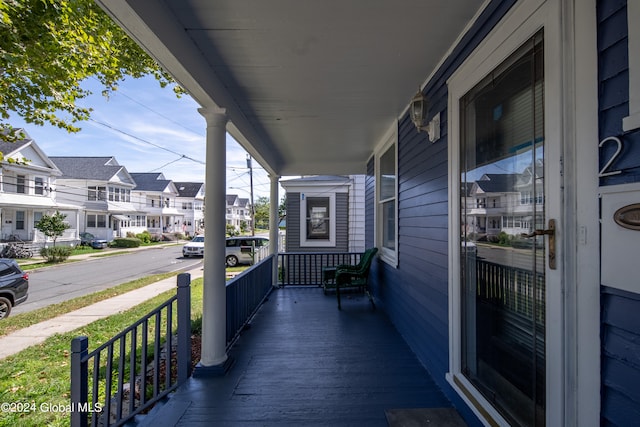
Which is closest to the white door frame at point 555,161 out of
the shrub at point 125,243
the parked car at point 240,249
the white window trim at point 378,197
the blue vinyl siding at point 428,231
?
the blue vinyl siding at point 428,231

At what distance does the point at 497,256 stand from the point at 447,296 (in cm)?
63

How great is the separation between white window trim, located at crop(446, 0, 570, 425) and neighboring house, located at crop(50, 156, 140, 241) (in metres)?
25.4

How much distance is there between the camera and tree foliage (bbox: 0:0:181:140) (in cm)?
285

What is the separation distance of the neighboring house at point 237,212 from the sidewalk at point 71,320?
107ft

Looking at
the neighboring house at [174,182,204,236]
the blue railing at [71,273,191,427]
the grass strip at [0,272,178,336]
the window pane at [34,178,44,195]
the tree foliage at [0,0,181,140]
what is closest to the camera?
the blue railing at [71,273,191,427]

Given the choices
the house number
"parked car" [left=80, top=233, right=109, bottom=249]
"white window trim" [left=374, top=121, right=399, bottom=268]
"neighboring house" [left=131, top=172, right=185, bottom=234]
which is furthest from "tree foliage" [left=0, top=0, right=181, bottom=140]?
"neighboring house" [left=131, top=172, right=185, bottom=234]

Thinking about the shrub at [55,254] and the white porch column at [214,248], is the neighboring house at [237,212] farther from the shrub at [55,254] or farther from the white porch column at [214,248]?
the white porch column at [214,248]

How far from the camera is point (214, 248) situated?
2494mm

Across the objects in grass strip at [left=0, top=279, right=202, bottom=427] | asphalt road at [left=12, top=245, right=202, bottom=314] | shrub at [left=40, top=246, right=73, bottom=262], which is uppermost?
shrub at [left=40, top=246, right=73, bottom=262]

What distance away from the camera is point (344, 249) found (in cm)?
791

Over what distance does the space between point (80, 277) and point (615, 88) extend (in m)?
11.9

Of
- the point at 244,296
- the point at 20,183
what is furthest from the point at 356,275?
the point at 20,183

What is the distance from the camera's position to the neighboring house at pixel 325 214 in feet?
25.8

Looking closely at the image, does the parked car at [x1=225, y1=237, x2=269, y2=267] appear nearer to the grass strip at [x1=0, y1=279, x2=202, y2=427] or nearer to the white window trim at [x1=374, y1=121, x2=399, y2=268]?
the grass strip at [x1=0, y1=279, x2=202, y2=427]
